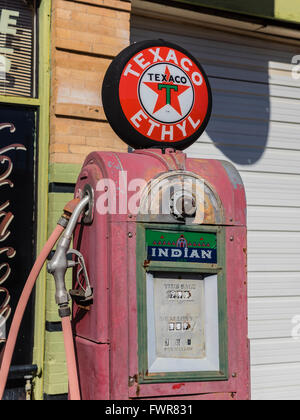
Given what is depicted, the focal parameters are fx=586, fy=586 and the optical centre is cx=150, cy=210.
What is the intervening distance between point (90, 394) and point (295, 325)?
3160 mm

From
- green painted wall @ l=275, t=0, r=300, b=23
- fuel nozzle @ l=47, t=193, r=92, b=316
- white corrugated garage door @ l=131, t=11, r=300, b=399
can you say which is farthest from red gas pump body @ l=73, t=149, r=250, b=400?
green painted wall @ l=275, t=0, r=300, b=23

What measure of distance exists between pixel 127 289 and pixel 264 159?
313cm

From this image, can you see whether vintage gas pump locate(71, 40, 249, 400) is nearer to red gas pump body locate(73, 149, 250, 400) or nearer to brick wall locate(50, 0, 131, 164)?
red gas pump body locate(73, 149, 250, 400)

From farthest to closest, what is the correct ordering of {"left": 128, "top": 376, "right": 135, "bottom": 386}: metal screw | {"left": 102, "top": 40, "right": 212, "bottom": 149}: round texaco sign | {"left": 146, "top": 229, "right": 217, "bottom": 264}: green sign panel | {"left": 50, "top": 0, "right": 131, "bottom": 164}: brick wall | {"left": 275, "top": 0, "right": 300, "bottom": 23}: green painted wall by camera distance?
{"left": 275, "top": 0, "right": 300, "bottom": 23}: green painted wall
{"left": 50, "top": 0, "right": 131, "bottom": 164}: brick wall
{"left": 102, "top": 40, "right": 212, "bottom": 149}: round texaco sign
{"left": 146, "top": 229, "right": 217, "bottom": 264}: green sign panel
{"left": 128, "top": 376, "right": 135, "bottom": 386}: metal screw

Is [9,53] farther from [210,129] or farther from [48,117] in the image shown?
[210,129]

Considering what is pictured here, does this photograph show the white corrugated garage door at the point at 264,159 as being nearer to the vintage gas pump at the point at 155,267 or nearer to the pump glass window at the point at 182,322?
the vintage gas pump at the point at 155,267

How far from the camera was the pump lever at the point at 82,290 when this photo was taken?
288 cm

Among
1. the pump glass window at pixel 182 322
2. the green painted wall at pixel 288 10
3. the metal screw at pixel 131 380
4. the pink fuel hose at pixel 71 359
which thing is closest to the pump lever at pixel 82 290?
the pink fuel hose at pixel 71 359

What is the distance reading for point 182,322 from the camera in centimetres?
288

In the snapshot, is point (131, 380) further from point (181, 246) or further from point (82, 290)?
point (181, 246)

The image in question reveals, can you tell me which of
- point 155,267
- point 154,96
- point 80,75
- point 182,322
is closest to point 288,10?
point 80,75

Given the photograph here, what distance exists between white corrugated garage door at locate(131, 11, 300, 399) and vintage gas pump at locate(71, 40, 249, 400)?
2.08 metres

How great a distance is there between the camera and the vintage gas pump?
2785mm

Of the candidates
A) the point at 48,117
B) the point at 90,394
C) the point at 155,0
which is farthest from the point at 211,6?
the point at 90,394
